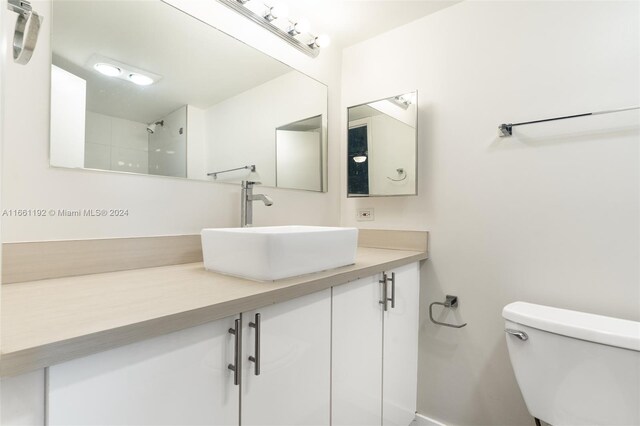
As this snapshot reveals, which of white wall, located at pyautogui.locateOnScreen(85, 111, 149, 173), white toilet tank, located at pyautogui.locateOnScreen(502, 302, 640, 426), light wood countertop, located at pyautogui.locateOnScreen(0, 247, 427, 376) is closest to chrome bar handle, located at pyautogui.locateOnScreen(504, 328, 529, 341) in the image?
white toilet tank, located at pyautogui.locateOnScreen(502, 302, 640, 426)

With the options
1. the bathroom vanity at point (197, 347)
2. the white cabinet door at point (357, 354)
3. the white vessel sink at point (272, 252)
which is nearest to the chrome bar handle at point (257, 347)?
the bathroom vanity at point (197, 347)

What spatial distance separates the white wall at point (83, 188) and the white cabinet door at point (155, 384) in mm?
566

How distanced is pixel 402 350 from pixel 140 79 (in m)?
1.49

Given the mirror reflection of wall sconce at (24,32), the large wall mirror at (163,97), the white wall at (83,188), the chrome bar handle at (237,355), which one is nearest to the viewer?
the mirror reflection of wall sconce at (24,32)

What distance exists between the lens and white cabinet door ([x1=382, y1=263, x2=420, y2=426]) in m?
1.28

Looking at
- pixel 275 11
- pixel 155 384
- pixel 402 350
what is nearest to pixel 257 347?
pixel 155 384

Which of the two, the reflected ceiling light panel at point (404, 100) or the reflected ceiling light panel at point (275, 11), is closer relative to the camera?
the reflected ceiling light panel at point (275, 11)

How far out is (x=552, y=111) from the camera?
1.26 meters

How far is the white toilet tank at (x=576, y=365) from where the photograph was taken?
0.93 meters

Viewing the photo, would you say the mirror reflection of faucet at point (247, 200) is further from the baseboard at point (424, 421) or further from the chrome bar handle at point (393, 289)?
the baseboard at point (424, 421)

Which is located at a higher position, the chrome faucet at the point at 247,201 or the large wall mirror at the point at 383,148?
the large wall mirror at the point at 383,148

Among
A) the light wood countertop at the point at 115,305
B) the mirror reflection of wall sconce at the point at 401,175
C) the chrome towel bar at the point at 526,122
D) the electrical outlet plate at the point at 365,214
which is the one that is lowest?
the light wood countertop at the point at 115,305

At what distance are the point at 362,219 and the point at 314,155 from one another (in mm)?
459

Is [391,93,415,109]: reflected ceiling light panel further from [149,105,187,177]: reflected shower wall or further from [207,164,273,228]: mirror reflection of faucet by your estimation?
[149,105,187,177]: reflected shower wall
